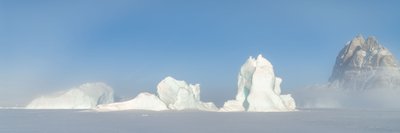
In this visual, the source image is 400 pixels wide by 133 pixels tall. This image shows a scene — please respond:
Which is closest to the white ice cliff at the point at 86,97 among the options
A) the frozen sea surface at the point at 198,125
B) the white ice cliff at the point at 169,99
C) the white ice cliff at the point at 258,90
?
the white ice cliff at the point at 169,99

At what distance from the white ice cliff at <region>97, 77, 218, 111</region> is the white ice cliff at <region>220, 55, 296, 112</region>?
24.2 ft

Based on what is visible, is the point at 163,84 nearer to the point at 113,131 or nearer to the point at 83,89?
the point at 83,89

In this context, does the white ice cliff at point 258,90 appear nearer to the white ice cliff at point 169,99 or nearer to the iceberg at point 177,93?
the iceberg at point 177,93

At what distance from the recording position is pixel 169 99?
368 ft

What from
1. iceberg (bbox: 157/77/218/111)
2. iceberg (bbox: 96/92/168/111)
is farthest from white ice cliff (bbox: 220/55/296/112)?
iceberg (bbox: 96/92/168/111)

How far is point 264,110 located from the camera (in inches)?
3944

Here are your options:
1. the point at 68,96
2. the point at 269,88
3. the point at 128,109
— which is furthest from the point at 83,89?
the point at 269,88

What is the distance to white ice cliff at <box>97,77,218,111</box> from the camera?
107 metres

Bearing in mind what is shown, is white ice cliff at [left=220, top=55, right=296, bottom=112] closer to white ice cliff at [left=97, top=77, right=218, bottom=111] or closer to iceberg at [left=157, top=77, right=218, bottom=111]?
iceberg at [left=157, top=77, right=218, bottom=111]

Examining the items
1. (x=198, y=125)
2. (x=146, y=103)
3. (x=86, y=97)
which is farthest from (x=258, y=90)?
(x=86, y=97)

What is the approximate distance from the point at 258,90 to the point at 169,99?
2182 cm

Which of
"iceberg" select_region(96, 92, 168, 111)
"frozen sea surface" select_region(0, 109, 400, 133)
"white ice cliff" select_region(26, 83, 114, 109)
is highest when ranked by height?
"white ice cliff" select_region(26, 83, 114, 109)

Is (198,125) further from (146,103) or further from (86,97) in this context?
(86,97)

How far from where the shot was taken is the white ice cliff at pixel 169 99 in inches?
4225
